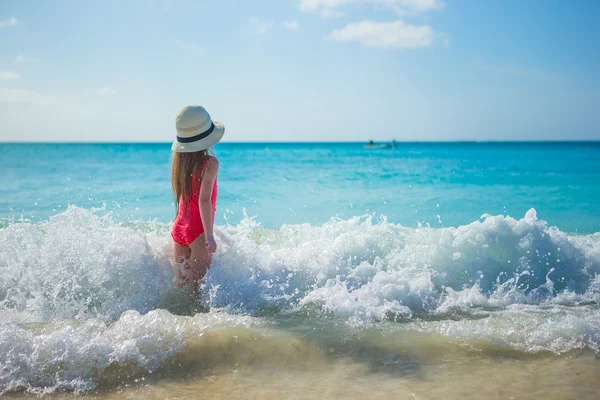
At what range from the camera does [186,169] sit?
4125 millimetres

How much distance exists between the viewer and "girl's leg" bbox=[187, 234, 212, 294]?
4.34 metres

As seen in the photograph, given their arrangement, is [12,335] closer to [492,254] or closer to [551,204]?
[492,254]

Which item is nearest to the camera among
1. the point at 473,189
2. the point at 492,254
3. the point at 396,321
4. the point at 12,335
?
the point at 12,335

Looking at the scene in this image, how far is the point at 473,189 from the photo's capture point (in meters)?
15.9

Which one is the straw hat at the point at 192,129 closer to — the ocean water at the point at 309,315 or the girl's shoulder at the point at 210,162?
the girl's shoulder at the point at 210,162

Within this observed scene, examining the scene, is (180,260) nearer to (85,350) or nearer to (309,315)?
(85,350)

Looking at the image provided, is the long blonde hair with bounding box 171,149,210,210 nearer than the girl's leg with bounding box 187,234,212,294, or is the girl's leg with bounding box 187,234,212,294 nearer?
the long blonde hair with bounding box 171,149,210,210

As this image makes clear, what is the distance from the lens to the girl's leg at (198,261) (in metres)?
4.34

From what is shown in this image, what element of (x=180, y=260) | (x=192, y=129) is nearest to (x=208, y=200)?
(x=192, y=129)

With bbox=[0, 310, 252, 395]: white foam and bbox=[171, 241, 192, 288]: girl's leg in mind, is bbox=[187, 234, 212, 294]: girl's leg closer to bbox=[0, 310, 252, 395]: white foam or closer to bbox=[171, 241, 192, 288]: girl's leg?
bbox=[171, 241, 192, 288]: girl's leg

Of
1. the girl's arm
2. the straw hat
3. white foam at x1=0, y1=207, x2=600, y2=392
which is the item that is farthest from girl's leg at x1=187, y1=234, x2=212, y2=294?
the straw hat

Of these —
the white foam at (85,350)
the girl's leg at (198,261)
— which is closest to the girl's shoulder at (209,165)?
the girl's leg at (198,261)

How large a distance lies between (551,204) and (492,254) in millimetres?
8580

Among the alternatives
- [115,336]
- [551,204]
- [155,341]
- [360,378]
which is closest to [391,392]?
[360,378]
